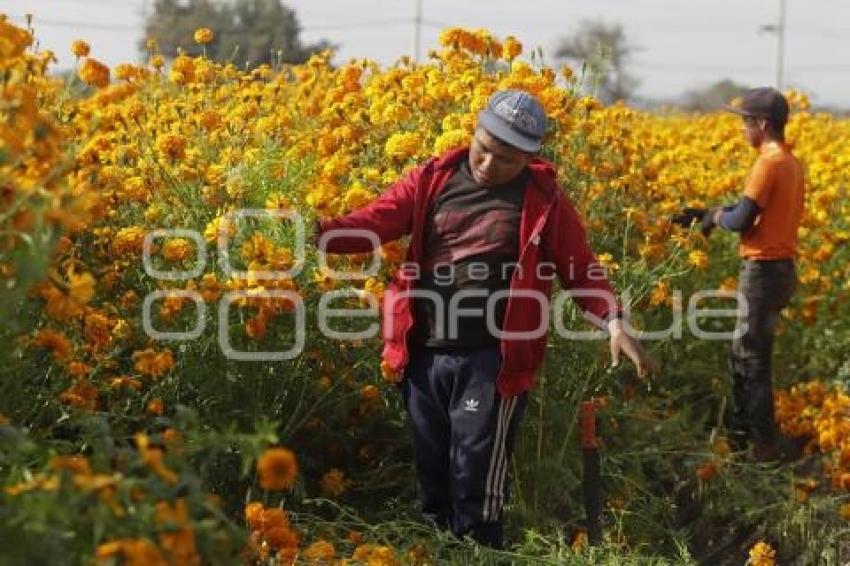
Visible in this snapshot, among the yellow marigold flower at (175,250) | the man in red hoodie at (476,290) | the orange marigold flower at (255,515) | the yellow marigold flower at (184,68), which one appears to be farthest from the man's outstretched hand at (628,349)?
the yellow marigold flower at (184,68)

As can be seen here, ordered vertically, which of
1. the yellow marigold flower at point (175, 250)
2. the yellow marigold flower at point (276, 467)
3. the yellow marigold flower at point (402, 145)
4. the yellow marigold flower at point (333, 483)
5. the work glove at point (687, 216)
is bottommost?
the yellow marigold flower at point (333, 483)

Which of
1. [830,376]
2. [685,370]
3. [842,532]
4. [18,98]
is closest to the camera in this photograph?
[18,98]

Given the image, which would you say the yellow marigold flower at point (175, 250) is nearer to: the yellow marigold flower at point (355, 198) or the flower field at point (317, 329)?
the flower field at point (317, 329)

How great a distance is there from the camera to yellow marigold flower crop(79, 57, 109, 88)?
4.50m

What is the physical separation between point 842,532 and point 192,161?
8.02 feet

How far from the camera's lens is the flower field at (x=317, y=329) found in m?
3.52

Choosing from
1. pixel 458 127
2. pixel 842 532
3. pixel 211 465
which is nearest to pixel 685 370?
pixel 842 532

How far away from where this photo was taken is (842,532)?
4.77 m

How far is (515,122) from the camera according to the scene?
378 centimetres

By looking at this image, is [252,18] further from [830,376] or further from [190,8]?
[830,376]

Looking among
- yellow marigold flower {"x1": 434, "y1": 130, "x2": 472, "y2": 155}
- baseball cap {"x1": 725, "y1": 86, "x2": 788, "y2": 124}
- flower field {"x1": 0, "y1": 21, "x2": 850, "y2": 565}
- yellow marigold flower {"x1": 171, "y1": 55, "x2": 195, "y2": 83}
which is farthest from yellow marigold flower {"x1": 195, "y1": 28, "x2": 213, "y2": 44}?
baseball cap {"x1": 725, "y1": 86, "x2": 788, "y2": 124}

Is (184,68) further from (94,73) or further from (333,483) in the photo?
(333,483)

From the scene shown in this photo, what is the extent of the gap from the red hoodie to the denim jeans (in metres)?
2.03

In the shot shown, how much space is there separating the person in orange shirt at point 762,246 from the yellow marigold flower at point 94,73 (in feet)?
7.68
